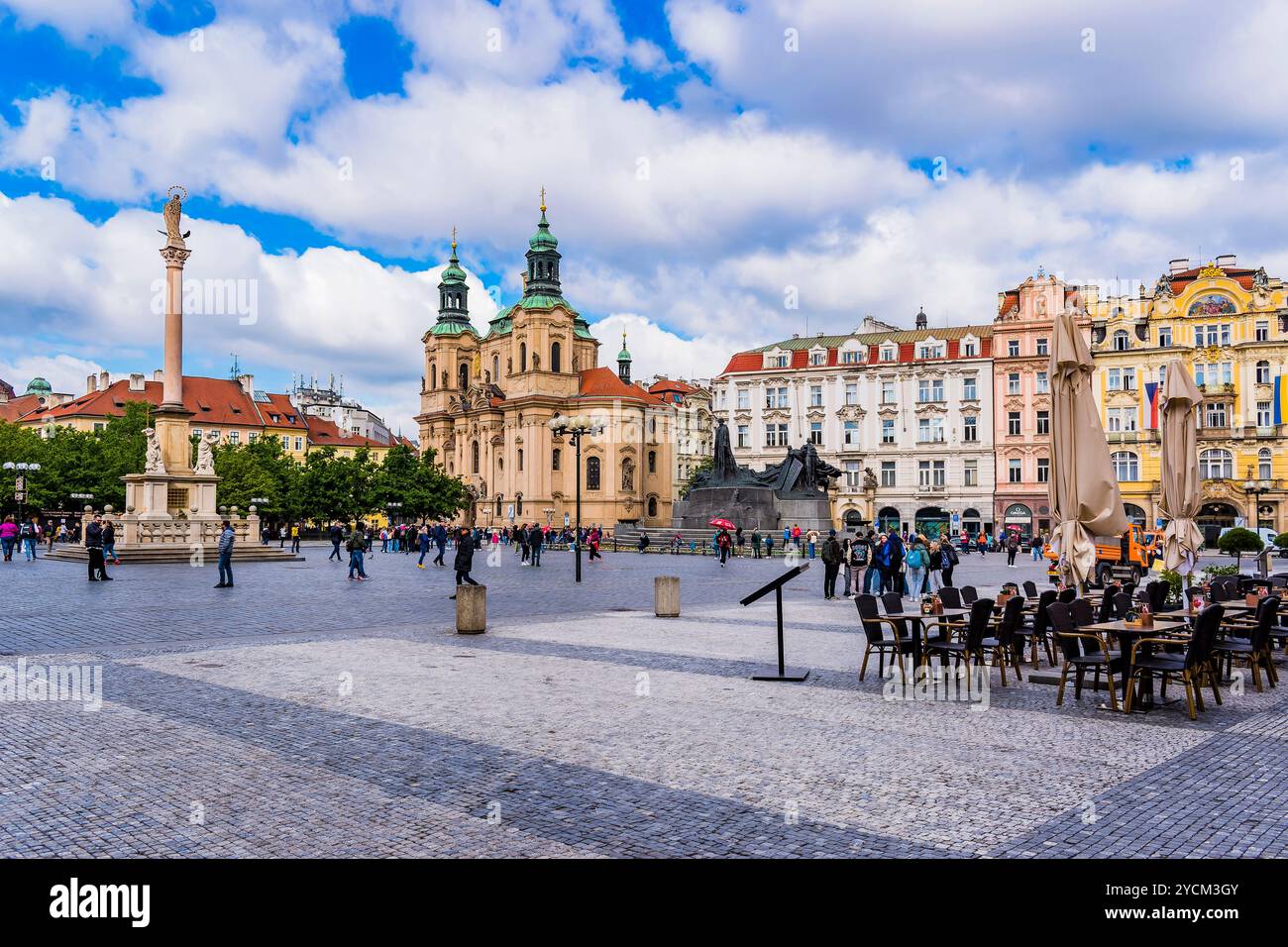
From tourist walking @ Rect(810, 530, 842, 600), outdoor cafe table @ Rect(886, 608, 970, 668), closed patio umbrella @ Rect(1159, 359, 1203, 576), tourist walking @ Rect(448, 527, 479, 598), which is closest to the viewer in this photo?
outdoor cafe table @ Rect(886, 608, 970, 668)

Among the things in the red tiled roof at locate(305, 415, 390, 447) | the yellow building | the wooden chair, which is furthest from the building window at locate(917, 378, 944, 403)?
the red tiled roof at locate(305, 415, 390, 447)

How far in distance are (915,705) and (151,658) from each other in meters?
9.24

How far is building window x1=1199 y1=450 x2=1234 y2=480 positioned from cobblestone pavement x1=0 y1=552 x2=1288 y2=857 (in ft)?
195

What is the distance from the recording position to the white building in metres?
72.4

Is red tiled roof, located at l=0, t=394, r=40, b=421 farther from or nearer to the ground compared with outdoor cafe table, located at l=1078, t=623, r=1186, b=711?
farther from the ground

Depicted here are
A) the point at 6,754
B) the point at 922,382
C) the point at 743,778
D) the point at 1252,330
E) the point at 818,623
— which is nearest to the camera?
the point at 743,778

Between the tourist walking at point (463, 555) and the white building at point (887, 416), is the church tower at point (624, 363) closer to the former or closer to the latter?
the white building at point (887, 416)

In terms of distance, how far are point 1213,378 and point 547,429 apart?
5617 cm

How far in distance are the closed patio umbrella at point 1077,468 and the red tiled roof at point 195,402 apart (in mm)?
100271

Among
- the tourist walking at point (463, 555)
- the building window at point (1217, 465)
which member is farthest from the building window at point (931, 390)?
the tourist walking at point (463, 555)

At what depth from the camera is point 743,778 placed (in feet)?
23.1

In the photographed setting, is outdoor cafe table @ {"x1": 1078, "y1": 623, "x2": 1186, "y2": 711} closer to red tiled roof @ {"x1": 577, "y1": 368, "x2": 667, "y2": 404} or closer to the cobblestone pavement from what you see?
the cobblestone pavement
